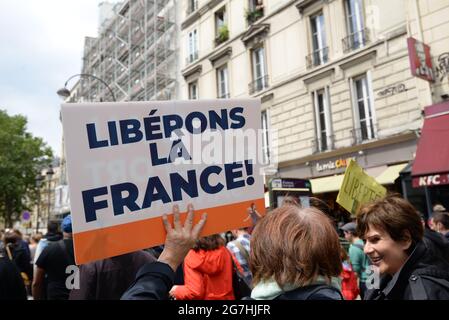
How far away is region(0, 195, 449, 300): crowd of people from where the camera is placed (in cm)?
144

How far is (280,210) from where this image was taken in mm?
1628

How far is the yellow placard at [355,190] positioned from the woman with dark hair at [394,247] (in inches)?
52.8

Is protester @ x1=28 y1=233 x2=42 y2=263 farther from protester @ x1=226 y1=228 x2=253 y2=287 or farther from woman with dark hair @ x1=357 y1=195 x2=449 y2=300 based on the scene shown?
woman with dark hair @ x1=357 y1=195 x2=449 y2=300

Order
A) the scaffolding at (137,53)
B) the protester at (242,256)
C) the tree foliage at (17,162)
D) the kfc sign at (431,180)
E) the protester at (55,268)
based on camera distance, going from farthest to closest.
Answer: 1. the tree foliage at (17,162)
2. the scaffolding at (137,53)
3. the kfc sign at (431,180)
4. the protester at (55,268)
5. the protester at (242,256)

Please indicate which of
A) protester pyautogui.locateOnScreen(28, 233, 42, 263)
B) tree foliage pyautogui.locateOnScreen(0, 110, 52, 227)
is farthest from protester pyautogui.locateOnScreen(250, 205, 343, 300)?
tree foliage pyautogui.locateOnScreen(0, 110, 52, 227)

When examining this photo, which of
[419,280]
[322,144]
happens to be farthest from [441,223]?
[322,144]

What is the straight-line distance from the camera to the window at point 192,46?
21.4 metres

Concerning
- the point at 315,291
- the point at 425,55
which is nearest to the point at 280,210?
the point at 315,291

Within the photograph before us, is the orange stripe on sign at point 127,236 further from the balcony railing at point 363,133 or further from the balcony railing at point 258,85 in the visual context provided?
the balcony railing at point 258,85

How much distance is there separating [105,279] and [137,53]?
30052 millimetres

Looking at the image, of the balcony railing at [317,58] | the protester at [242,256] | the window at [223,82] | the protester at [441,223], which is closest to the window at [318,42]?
the balcony railing at [317,58]

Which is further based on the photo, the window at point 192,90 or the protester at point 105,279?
the window at point 192,90

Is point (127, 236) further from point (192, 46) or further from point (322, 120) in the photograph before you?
point (192, 46)
